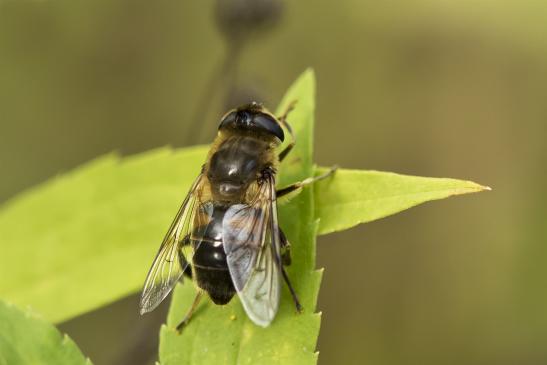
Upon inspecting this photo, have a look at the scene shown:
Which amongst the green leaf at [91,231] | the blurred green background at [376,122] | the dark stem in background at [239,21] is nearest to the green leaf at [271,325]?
the green leaf at [91,231]

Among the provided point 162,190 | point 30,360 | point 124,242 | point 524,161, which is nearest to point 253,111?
point 162,190

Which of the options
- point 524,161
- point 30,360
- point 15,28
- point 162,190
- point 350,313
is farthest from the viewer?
point 15,28

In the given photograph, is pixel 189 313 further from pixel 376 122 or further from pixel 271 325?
pixel 376 122

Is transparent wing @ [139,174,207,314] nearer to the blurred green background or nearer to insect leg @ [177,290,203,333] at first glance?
insect leg @ [177,290,203,333]

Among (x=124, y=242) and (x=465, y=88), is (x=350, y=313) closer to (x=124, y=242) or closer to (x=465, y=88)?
(x=465, y=88)

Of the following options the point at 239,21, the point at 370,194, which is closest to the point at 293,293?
the point at 370,194

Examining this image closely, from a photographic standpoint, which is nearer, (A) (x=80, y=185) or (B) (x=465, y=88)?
(A) (x=80, y=185)

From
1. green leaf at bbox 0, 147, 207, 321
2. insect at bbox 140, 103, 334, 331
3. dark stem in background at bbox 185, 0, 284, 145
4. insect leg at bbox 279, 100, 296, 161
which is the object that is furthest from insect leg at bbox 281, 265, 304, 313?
dark stem in background at bbox 185, 0, 284, 145
